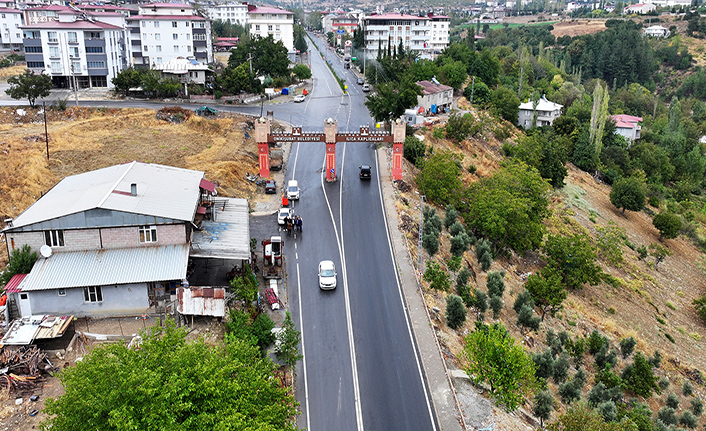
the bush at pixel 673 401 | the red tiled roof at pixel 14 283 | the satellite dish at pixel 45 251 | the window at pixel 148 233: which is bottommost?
the bush at pixel 673 401

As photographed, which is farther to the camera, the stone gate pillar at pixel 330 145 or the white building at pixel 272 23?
the white building at pixel 272 23

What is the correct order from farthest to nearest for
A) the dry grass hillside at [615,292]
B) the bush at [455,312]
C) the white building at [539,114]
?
the white building at [539,114], the dry grass hillside at [615,292], the bush at [455,312]

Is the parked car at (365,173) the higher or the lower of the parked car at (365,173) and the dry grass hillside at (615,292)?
the higher

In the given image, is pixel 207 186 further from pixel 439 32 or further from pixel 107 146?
pixel 439 32

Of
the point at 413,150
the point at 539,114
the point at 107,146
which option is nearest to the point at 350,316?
the point at 413,150

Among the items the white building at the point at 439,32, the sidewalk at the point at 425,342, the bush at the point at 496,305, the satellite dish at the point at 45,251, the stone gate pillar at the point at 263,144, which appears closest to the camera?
the sidewalk at the point at 425,342

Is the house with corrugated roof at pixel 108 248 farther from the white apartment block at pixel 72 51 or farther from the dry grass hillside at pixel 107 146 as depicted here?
the white apartment block at pixel 72 51

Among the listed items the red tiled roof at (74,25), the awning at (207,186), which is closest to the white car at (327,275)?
the awning at (207,186)
